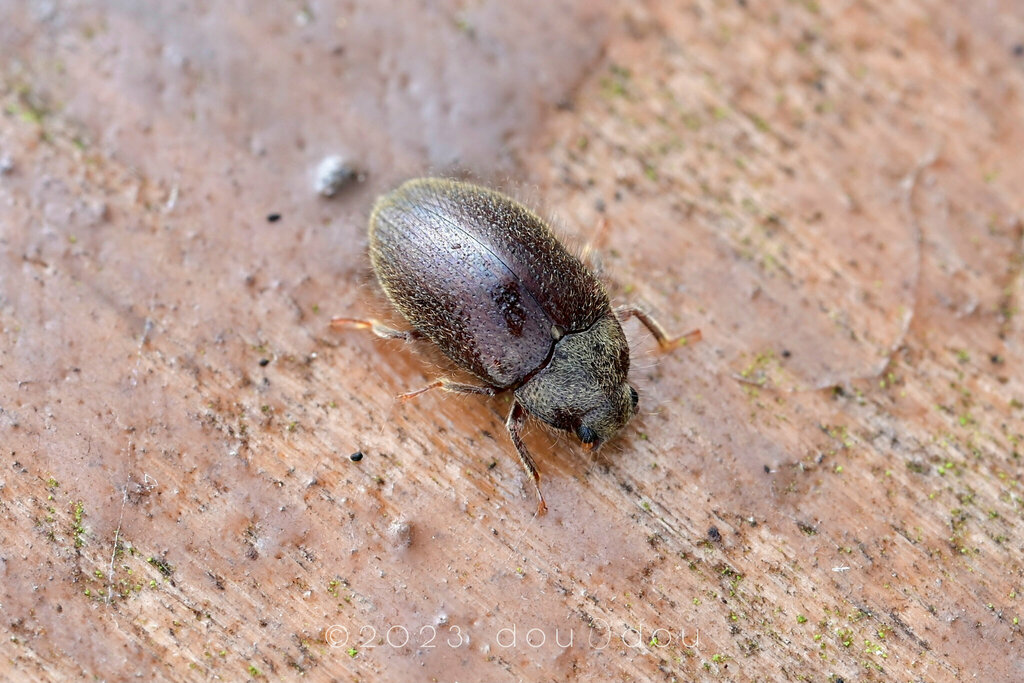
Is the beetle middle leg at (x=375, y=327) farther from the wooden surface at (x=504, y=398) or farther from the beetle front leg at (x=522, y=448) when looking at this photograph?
the beetle front leg at (x=522, y=448)

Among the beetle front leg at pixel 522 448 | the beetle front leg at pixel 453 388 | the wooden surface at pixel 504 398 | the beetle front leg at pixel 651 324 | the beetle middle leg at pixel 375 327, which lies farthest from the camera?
the beetle front leg at pixel 651 324

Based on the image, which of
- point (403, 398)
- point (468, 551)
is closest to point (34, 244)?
point (403, 398)

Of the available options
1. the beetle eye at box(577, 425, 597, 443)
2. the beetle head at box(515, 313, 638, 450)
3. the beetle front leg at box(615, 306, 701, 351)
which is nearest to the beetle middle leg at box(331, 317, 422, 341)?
the beetle head at box(515, 313, 638, 450)

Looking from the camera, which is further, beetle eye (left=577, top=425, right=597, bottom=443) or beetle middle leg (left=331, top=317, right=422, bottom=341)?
beetle middle leg (left=331, top=317, right=422, bottom=341)

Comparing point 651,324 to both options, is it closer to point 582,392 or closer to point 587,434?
point 582,392

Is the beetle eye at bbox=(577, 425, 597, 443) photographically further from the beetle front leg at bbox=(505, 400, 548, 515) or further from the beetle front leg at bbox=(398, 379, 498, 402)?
the beetle front leg at bbox=(398, 379, 498, 402)

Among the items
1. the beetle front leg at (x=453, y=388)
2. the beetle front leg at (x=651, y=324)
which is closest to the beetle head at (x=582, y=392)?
the beetle front leg at (x=453, y=388)

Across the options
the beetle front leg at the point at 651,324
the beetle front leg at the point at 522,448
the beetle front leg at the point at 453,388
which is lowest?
the beetle front leg at the point at 522,448

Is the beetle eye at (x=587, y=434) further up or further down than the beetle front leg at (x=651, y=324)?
further down
